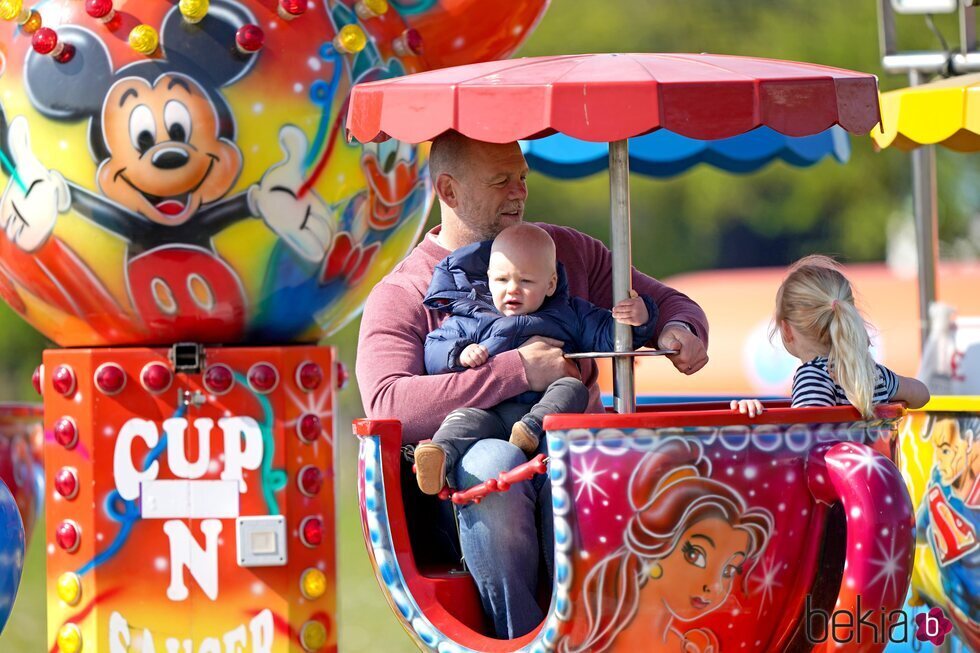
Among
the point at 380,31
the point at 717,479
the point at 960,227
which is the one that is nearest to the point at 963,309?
the point at 960,227

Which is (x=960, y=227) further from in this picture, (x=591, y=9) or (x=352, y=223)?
(x=352, y=223)

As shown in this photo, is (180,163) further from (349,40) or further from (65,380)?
(65,380)

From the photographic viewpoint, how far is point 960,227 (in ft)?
51.4

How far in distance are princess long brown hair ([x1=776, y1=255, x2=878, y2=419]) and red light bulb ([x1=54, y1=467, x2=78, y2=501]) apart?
196cm

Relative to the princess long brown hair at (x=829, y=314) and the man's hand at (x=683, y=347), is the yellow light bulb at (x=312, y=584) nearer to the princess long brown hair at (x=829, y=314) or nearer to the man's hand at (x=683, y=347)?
the man's hand at (x=683, y=347)

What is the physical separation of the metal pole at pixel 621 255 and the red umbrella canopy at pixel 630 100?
8.2 inches

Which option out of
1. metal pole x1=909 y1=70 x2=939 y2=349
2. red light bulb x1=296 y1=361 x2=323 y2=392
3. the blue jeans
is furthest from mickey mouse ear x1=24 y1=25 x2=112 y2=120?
metal pole x1=909 y1=70 x2=939 y2=349

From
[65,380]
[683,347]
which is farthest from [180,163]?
[683,347]

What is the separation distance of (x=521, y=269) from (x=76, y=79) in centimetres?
136

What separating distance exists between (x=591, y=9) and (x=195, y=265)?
12.8 metres

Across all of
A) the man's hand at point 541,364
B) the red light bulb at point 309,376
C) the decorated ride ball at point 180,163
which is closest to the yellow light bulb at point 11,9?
the decorated ride ball at point 180,163

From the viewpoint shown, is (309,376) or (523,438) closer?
(523,438)

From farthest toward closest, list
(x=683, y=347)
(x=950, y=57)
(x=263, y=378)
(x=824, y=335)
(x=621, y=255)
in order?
(x=950, y=57), (x=263, y=378), (x=683, y=347), (x=824, y=335), (x=621, y=255)

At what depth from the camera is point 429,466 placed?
3371mm
